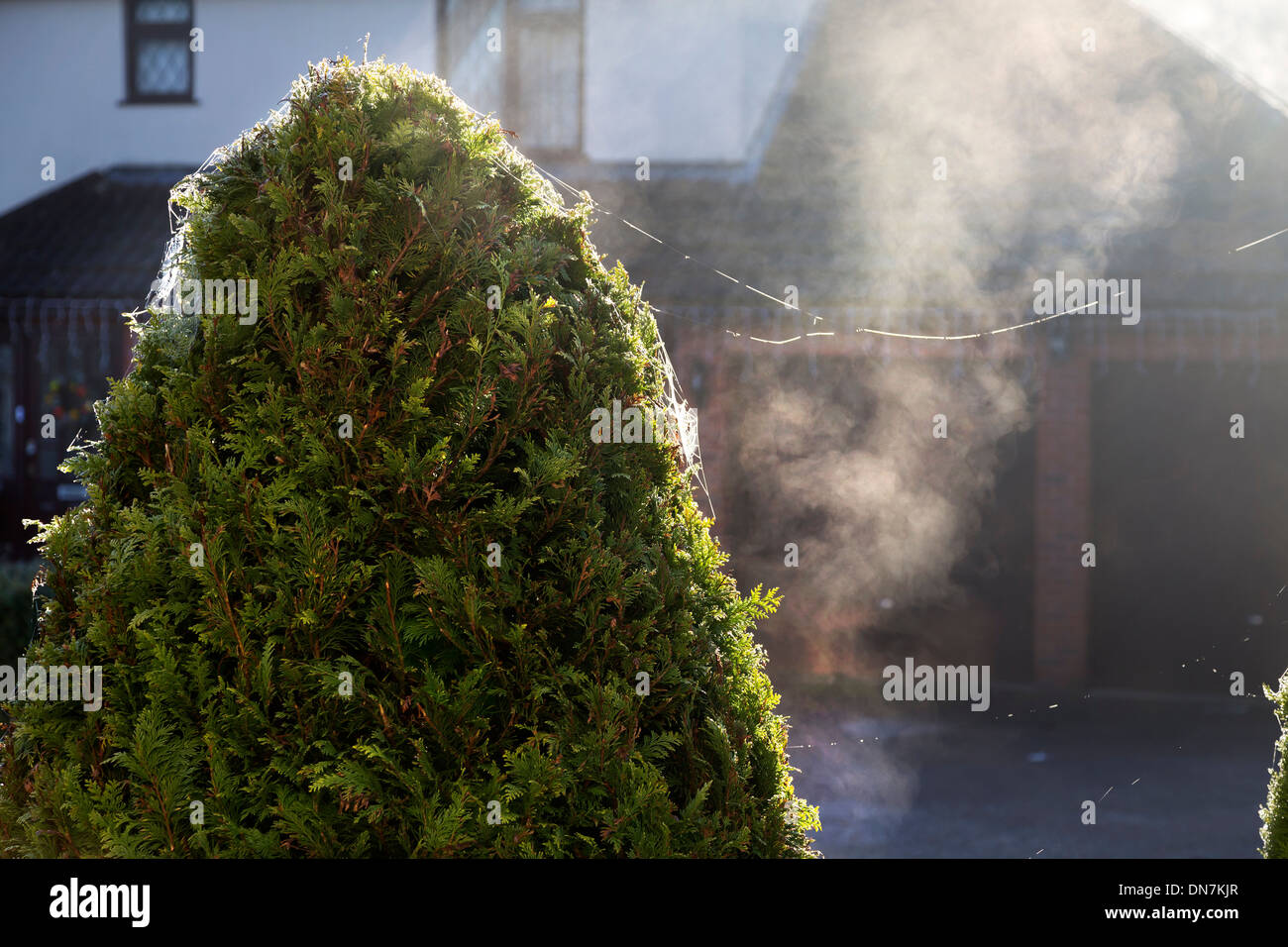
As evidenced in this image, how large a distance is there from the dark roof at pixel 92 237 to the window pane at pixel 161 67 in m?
1.29

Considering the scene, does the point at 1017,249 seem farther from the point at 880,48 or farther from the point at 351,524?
the point at 351,524

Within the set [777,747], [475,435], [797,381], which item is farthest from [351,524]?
[797,381]

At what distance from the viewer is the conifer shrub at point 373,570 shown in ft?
6.77

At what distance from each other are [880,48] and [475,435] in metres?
12.8

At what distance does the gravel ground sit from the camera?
7.55 metres

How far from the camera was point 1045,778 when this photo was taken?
8.98 metres

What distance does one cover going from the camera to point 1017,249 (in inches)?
432

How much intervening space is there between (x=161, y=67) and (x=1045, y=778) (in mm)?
14842

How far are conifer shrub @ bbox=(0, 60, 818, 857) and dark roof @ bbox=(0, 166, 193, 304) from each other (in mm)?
10942
